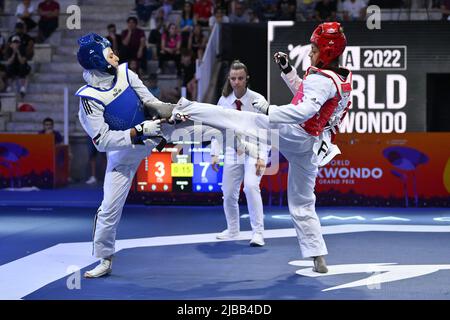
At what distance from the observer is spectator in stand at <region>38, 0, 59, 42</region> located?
20578 mm

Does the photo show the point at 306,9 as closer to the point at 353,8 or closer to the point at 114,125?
the point at 353,8

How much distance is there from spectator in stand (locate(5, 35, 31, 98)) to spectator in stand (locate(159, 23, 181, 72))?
3347 millimetres

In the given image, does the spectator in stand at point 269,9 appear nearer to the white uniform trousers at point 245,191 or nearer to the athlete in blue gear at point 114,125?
the white uniform trousers at point 245,191

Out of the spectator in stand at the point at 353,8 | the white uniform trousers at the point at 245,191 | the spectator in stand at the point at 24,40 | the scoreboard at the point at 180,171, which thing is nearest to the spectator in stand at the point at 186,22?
the spectator in stand at the point at 353,8

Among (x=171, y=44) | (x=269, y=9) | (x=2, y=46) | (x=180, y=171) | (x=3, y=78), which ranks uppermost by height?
(x=269, y=9)

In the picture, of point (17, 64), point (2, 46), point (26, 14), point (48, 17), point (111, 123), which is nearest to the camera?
point (111, 123)

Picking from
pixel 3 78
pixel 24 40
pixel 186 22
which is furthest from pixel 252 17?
pixel 3 78

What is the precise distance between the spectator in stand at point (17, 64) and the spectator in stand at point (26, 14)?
109 centimetres

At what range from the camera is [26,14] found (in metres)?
20.8

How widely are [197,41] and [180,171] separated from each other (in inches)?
192

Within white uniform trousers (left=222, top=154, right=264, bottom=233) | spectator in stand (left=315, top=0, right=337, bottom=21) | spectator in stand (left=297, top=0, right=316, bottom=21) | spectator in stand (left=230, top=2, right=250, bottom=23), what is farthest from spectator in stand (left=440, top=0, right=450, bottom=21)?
white uniform trousers (left=222, top=154, right=264, bottom=233)

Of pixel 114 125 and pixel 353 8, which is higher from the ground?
pixel 353 8

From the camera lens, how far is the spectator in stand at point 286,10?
60.5ft
